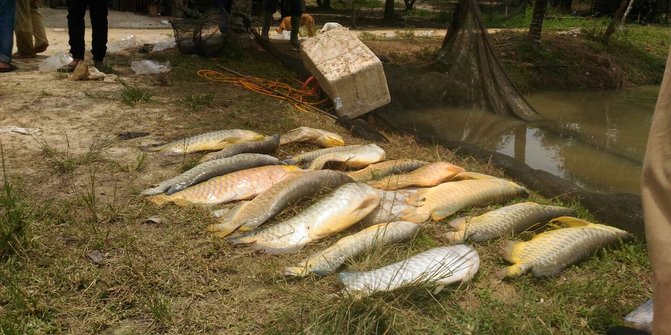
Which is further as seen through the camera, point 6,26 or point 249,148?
point 6,26

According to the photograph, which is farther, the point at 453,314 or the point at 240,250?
the point at 240,250

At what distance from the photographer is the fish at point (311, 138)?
575 centimetres

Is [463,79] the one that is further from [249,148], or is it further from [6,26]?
[6,26]

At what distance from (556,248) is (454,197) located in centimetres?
93

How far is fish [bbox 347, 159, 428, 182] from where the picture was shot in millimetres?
4926

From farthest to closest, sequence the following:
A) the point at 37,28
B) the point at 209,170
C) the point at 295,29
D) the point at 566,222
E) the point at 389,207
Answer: the point at 295,29 → the point at 37,28 → the point at 209,170 → the point at 566,222 → the point at 389,207

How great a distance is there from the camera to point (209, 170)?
4.47 m

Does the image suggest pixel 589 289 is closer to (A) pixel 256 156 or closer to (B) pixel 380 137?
(A) pixel 256 156

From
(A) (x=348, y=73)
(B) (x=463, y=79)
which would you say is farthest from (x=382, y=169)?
(B) (x=463, y=79)

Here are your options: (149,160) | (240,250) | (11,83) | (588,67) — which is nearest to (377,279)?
(240,250)

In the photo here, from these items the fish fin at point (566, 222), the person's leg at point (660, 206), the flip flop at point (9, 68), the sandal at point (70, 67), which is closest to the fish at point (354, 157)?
the fish fin at point (566, 222)

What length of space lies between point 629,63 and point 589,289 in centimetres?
1276

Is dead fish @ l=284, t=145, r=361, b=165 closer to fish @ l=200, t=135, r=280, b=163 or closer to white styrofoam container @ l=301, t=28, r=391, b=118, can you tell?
fish @ l=200, t=135, r=280, b=163

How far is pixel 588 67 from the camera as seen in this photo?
13.2m
